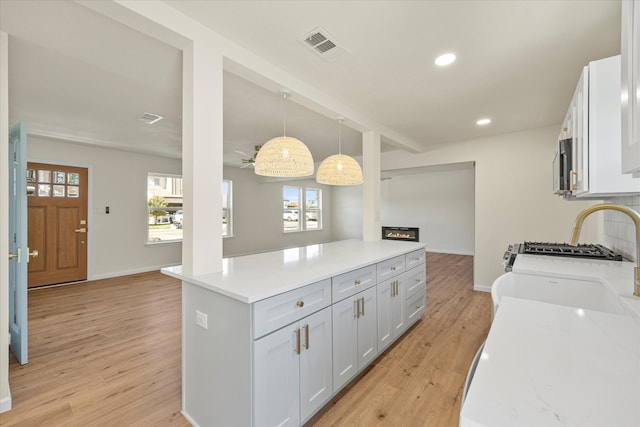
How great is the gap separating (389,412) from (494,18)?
2572 millimetres

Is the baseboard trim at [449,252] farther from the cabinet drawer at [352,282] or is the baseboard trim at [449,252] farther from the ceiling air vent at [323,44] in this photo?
the ceiling air vent at [323,44]

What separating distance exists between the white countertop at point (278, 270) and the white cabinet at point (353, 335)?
26 centimetres

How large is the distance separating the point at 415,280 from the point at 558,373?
2482 mm

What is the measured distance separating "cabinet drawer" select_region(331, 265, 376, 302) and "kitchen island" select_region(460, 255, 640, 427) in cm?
99

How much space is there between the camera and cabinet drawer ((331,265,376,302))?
6.05ft

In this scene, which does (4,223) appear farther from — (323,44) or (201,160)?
(323,44)

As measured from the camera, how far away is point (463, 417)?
469 mm

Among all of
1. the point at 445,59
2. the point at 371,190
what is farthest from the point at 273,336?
the point at 371,190

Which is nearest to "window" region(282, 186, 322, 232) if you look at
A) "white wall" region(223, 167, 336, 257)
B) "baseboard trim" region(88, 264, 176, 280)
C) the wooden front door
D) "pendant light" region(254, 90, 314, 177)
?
"white wall" region(223, 167, 336, 257)

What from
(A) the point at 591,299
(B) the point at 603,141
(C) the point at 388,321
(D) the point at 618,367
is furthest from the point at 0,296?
(B) the point at 603,141

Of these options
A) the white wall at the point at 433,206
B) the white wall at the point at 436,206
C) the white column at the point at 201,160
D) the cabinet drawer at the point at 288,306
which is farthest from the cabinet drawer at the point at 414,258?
the white wall at the point at 436,206

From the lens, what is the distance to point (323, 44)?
198 cm

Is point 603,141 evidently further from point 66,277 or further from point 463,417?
point 66,277

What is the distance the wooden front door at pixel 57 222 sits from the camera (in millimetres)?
4395
